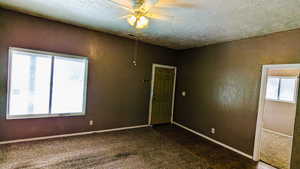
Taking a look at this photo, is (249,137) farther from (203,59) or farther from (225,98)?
(203,59)

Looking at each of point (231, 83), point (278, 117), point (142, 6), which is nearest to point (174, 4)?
point (142, 6)

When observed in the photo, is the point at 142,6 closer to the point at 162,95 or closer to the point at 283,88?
the point at 162,95

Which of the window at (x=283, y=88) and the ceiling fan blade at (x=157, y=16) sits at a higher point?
the ceiling fan blade at (x=157, y=16)

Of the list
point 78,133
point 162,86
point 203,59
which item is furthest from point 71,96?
point 203,59

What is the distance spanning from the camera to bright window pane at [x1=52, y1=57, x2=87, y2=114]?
3345 mm

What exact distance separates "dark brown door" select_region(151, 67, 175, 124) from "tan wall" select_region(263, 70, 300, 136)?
3.29m

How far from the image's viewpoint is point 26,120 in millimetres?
3053

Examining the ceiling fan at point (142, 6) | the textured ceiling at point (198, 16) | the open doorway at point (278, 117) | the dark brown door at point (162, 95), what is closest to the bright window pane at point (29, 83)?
the textured ceiling at point (198, 16)

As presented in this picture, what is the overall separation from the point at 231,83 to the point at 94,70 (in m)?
3.55

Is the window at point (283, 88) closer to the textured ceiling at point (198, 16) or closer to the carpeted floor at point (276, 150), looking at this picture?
the carpeted floor at point (276, 150)

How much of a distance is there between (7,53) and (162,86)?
398 centimetres

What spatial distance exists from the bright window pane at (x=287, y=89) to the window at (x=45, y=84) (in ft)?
20.4

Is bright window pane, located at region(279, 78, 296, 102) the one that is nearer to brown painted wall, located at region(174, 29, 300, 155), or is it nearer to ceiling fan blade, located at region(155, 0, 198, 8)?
brown painted wall, located at region(174, 29, 300, 155)

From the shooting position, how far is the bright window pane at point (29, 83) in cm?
293
